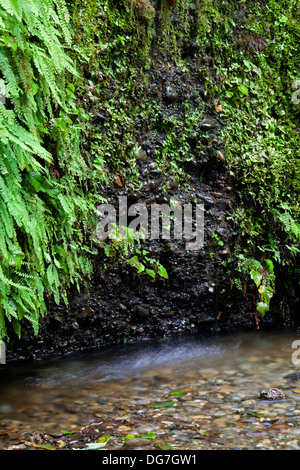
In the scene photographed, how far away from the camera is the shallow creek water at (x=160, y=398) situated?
238cm

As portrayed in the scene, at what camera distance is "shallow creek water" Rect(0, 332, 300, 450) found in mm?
2381

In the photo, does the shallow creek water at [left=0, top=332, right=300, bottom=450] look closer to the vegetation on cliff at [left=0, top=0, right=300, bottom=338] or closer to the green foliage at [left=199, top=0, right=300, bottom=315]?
the vegetation on cliff at [left=0, top=0, right=300, bottom=338]

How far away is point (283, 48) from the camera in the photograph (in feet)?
18.4

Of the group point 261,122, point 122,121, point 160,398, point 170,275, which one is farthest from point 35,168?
point 261,122

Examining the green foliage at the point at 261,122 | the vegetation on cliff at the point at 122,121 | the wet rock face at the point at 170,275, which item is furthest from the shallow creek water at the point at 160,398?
the green foliage at the point at 261,122

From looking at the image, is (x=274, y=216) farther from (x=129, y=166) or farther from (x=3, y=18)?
(x=3, y=18)

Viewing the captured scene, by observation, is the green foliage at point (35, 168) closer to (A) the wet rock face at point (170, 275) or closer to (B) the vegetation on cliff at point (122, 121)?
(B) the vegetation on cliff at point (122, 121)

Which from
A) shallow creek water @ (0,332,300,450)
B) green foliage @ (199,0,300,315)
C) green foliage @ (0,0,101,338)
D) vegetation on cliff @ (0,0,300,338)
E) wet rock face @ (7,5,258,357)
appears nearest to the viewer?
shallow creek water @ (0,332,300,450)

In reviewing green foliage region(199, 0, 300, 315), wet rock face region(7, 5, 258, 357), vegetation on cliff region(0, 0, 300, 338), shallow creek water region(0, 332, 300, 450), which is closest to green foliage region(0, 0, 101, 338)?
vegetation on cliff region(0, 0, 300, 338)

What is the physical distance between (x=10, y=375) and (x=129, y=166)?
2.34 m

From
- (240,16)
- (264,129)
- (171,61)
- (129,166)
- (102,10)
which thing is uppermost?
(240,16)

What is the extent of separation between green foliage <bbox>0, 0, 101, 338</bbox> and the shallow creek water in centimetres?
63

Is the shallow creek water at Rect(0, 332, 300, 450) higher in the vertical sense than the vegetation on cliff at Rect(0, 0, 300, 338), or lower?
lower
